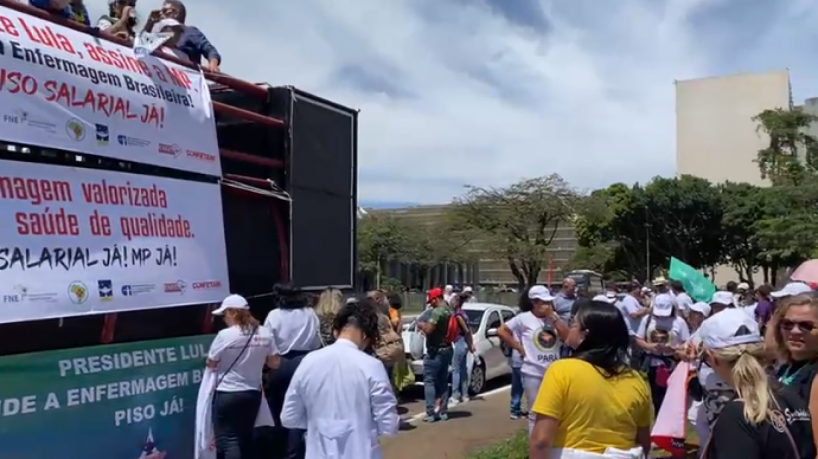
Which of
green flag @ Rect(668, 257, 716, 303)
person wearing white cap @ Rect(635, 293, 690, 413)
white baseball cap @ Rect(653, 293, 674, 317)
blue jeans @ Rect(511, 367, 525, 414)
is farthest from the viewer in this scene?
green flag @ Rect(668, 257, 716, 303)

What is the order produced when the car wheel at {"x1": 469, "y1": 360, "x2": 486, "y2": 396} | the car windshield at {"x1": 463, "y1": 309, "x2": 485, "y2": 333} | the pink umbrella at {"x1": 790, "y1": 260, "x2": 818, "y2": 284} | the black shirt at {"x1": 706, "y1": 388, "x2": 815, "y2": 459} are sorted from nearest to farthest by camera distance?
the black shirt at {"x1": 706, "y1": 388, "x2": 815, "y2": 459} < the pink umbrella at {"x1": 790, "y1": 260, "x2": 818, "y2": 284} < the car wheel at {"x1": 469, "y1": 360, "x2": 486, "y2": 396} < the car windshield at {"x1": 463, "y1": 309, "x2": 485, "y2": 333}

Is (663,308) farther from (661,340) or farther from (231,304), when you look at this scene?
(231,304)

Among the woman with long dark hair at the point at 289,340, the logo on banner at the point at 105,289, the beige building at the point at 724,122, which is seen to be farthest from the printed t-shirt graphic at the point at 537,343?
the beige building at the point at 724,122

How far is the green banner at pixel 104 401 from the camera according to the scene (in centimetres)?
479

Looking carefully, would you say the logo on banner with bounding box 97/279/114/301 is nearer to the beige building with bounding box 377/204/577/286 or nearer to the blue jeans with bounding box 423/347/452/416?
the blue jeans with bounding box 423/347/452/416

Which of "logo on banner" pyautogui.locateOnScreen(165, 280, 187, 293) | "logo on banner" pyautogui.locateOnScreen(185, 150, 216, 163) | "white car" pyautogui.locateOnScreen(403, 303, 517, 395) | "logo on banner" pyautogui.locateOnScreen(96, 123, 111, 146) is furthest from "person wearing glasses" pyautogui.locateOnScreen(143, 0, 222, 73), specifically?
"white car" pyautogui.locateOnScreen(403, 303, 517, 395)

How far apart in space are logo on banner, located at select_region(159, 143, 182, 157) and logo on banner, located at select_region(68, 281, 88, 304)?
1.17 metres

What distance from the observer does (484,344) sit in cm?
1364

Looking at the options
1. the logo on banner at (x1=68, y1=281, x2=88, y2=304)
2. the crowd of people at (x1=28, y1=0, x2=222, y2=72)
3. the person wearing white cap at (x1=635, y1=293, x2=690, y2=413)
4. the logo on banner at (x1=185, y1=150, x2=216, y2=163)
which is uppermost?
the crowd of people at (x1=28, y1=0, x2=222, y2=72)

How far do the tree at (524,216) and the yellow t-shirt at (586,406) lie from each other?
44.4 m

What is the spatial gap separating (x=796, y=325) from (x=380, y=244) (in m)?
54.6

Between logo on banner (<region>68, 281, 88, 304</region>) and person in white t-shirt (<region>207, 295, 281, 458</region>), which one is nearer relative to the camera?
logo on banner (<region>68, 281, 88, 304</region>)

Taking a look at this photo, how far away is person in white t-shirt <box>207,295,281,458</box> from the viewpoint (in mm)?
6160

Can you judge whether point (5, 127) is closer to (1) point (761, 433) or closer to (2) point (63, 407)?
(2) point (63, 407)
